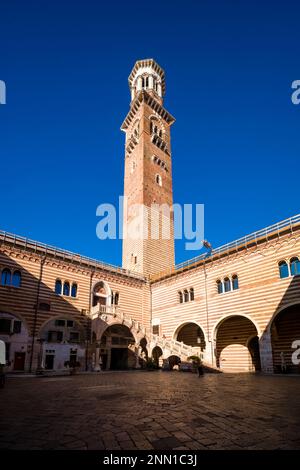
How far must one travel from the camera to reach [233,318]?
27.7 metres

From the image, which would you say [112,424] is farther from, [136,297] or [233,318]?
[136,297]

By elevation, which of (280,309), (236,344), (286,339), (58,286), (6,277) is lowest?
(236,344)

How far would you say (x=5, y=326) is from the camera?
23781 mm

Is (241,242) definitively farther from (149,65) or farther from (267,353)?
(149,65)

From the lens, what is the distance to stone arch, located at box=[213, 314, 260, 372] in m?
26.4

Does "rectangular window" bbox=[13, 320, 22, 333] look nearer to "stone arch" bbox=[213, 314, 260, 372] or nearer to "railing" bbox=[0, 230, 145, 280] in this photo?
"railing" bbox=[0, 230, 145, 280]

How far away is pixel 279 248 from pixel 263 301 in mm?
4388

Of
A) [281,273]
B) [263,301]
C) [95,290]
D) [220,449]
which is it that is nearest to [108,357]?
[95,290]

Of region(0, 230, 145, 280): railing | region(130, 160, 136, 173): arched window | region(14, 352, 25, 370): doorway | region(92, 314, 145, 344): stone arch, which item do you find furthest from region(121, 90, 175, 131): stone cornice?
region(14, 352, 25, 370): doorway

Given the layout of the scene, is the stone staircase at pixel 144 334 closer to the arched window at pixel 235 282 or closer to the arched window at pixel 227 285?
the arched window at pixel 227 285

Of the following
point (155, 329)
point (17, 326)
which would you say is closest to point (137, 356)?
point (155, 329)

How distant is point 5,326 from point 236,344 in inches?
810

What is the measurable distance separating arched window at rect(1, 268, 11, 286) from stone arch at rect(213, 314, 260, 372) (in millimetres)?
18828
